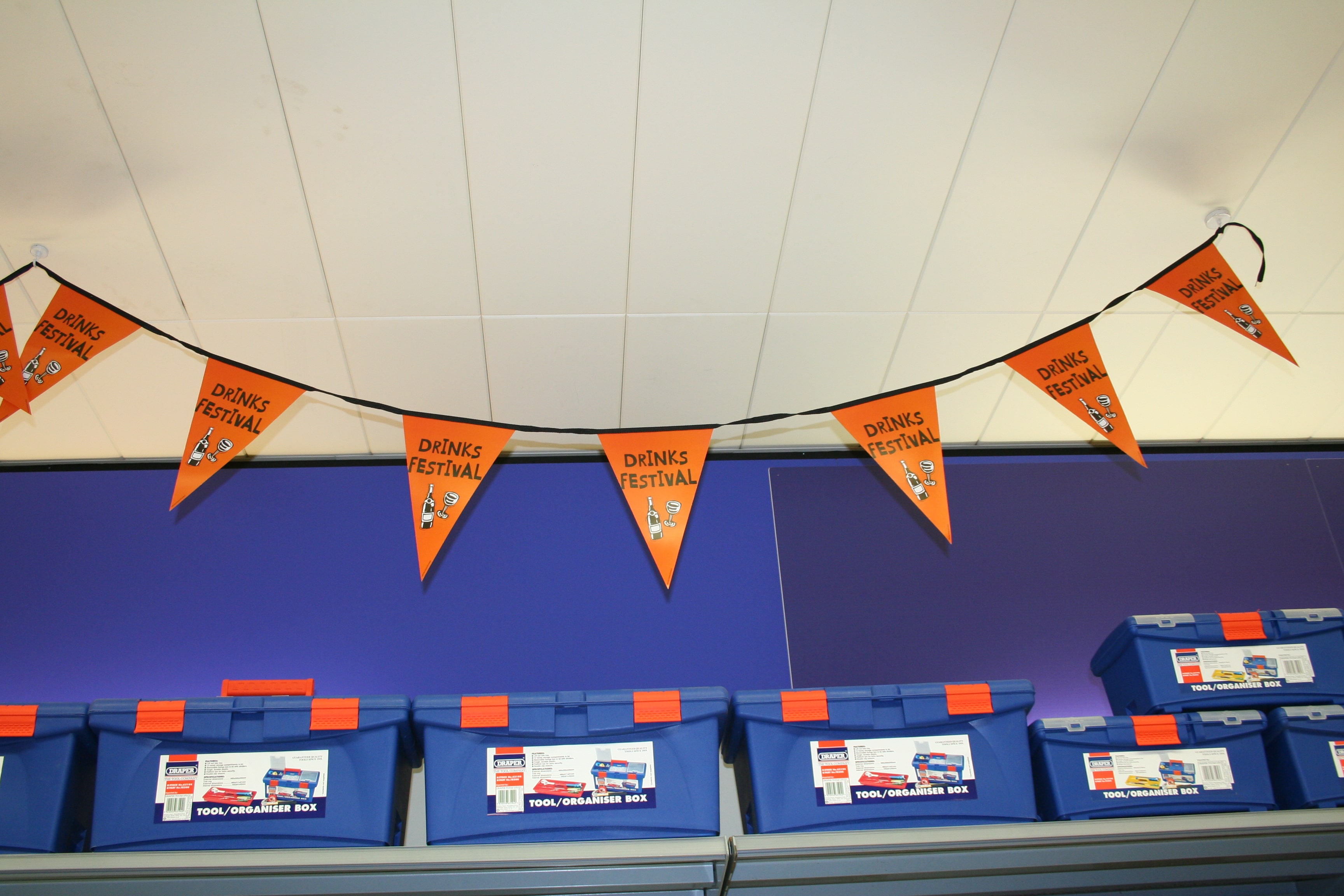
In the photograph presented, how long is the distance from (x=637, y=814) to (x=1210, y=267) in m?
2.58

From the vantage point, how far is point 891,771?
2.27 metres

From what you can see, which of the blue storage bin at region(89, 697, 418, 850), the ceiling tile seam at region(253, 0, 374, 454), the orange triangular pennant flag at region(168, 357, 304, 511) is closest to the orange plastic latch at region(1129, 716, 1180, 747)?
the blue storage bin at region(89, 697, 418, 850)

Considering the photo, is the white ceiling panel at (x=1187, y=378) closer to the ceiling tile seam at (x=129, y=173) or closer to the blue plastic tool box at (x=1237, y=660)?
the blue plastic tool box at (x=1237, y=660)

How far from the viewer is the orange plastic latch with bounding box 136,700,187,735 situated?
216 centimetres

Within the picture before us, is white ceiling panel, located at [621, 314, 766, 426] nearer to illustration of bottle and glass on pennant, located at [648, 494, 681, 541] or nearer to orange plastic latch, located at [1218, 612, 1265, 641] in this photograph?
illustration of bottle and glass on pennant, located at [648, 494, 681, 541]

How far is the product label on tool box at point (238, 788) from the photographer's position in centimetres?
213

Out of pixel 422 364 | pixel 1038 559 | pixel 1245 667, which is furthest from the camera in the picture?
pixel 1038 559

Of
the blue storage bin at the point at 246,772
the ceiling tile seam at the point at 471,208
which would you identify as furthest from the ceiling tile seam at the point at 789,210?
the blue storage bin at the point at 246,772

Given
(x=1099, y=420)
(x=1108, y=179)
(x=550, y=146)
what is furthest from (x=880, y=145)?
(x=1099, y=420)

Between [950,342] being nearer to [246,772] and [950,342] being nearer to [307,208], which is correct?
[307,208]

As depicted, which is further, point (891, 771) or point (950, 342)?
point (950, 342)

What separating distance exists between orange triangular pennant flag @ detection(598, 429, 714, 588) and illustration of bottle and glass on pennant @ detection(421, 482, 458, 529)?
0.54 m

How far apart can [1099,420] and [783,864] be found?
1809mm

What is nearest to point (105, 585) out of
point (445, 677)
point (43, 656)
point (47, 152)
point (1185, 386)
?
point (43, 656)
